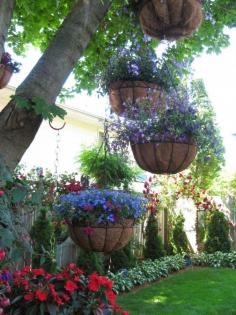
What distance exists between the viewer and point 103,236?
9.83ft

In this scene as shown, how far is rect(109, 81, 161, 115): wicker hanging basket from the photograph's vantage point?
3.50 m

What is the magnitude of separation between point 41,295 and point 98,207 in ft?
2.64

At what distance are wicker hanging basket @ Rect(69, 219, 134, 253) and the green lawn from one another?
8.85 feet

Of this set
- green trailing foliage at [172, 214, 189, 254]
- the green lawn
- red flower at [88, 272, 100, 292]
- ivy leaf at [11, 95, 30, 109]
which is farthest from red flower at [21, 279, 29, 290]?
green trailing foliage at [172, 214, 189, 254]

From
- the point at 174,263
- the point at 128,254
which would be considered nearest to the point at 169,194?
the point at 174,263

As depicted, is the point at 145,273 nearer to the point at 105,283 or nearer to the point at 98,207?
the point at 105,283

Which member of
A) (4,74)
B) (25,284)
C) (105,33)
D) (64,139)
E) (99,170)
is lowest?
(25,284)

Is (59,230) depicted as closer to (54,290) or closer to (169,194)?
(54,290)

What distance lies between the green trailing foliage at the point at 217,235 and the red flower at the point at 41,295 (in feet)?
24.8

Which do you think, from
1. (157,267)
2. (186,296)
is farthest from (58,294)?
(157,267)

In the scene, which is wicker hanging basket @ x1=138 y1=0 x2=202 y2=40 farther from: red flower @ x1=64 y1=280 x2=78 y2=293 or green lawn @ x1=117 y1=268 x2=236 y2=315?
green lawn @ x1=117 y1=268 x2=236 y2=315

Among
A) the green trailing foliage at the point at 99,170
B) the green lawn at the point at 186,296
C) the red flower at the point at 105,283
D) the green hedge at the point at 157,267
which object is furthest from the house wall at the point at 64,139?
the red flower at the point at 105,283

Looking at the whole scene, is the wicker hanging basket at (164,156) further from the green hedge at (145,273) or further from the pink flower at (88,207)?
the green hedge at (145,273)

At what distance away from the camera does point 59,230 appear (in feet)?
22.8
